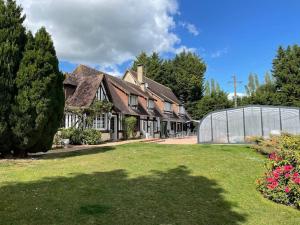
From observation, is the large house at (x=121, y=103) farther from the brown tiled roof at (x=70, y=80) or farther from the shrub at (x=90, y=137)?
the shrub at (x=90, y=137)

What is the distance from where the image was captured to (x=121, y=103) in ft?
114

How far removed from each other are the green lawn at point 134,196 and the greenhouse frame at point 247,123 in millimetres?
14650

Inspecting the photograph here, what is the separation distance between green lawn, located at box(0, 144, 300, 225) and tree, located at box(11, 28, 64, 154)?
2330mm

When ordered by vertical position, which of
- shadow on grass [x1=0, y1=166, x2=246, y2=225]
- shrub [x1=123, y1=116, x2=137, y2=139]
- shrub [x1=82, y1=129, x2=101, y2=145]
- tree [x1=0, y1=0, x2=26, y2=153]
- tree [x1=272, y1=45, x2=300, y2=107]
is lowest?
shadow on grass [x1=0, y1=166, x2=246, y2=225]

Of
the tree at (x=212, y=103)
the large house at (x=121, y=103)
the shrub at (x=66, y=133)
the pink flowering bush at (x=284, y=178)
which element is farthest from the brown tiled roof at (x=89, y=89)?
the tree at (x=212, y=103)

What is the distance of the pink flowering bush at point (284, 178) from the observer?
8109mm

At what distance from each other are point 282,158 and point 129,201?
4780mm

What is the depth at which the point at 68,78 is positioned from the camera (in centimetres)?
2884

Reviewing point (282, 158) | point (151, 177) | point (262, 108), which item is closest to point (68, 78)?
point (262, 108)

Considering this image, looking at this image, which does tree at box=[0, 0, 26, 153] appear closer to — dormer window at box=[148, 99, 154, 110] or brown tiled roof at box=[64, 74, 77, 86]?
brown tiled roof at box=[64, 74, 77, 86]

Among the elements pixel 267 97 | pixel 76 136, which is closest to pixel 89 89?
pixel 76 136

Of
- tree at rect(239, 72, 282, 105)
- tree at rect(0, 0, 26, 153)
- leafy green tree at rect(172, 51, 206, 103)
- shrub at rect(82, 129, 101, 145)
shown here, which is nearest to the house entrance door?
shrub at rect(82, 129, 101, 145)

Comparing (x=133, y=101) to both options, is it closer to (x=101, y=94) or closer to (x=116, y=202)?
(x=101, y=94)

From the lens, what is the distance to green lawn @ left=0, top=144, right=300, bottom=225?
6.15m
